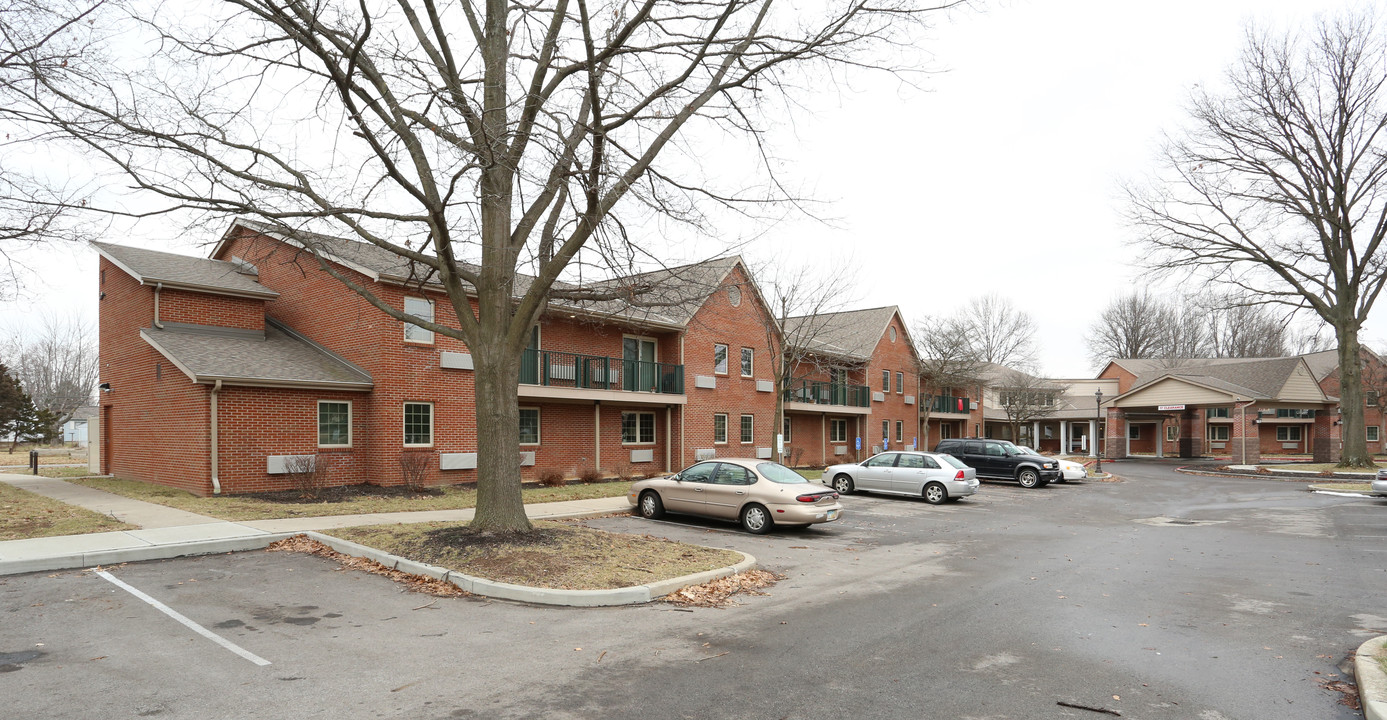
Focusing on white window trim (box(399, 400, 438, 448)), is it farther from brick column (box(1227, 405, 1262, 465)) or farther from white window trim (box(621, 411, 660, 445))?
brick column (box(1227, 405, 1262, 465))

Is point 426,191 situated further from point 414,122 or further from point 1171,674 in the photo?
point 1171,674

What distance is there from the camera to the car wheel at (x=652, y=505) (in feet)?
51.6

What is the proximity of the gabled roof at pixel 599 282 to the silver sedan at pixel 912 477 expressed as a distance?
7.11 metres

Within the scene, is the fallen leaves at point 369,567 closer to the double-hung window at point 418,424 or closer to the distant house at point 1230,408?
the double-hung window at point 418,424

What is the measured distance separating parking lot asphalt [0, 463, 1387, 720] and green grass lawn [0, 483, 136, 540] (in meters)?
2.84

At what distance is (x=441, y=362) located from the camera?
2072 cm

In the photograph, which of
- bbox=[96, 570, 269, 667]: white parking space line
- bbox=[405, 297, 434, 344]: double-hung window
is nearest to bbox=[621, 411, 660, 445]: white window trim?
bbox=[405, 297, 434, 344]: double-hung window

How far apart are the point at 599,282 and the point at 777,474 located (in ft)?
17.0

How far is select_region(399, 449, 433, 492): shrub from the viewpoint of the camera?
62.4 ft

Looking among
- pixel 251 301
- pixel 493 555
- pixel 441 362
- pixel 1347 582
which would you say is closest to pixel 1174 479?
pixel 1347 582

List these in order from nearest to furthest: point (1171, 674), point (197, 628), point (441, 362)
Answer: point (1171, 674) → point (197, 628) → point (441, 362)

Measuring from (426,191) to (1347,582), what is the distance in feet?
44.7

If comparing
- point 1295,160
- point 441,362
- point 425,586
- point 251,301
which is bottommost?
point 425,586

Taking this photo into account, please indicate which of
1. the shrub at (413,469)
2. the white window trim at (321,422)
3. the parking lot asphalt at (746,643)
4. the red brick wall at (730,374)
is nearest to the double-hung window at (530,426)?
the shrub at (413,469)
